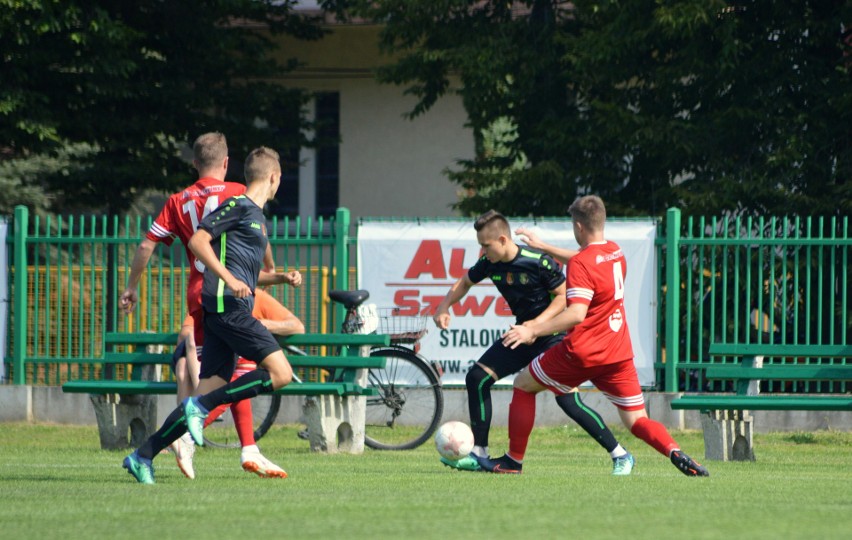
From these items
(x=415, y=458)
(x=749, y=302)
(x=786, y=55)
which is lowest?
(x=415, y=458)

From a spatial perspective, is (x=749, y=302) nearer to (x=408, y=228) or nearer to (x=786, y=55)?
(x=408, y=228)

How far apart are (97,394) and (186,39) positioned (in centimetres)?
945

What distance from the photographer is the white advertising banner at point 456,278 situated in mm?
13602

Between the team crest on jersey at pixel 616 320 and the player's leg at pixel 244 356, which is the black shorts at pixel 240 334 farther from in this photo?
the team crest on jersey at pixel 616 320


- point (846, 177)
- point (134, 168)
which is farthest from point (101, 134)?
point (846, 177)

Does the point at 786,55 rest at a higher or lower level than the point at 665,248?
higher

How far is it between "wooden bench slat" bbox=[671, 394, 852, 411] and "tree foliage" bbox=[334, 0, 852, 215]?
18.7 ft

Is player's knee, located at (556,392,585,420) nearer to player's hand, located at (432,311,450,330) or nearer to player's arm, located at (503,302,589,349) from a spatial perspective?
player's arm, located at (503,302,589,349)

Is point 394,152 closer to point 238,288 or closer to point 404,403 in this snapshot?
point 404,403

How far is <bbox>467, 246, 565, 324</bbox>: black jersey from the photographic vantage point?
8.94 meters

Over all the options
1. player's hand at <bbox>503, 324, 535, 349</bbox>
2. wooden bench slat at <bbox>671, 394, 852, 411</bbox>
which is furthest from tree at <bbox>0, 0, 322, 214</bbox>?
player's hand at <bbox>503, 324, 535, 349</bbox>

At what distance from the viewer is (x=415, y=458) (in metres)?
10.8

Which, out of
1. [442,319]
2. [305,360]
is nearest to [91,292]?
[305,360]

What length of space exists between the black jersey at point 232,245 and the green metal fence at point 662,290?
522 cm
